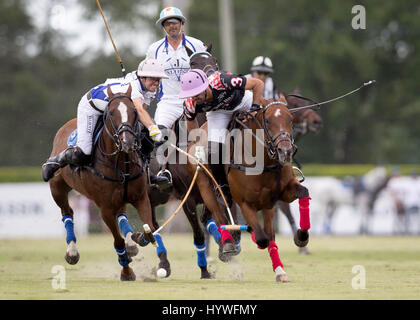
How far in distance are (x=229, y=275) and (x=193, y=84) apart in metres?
2.69

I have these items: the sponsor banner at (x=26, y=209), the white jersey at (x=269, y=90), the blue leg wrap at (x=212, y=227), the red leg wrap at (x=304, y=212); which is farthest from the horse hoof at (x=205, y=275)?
the sponsor banner at (x=26, y=209)

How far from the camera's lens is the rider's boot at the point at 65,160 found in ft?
32.2

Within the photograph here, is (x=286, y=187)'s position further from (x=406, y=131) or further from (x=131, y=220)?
(x=406, y=131)

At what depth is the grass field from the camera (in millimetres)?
8109

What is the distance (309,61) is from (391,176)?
14116 millimetres

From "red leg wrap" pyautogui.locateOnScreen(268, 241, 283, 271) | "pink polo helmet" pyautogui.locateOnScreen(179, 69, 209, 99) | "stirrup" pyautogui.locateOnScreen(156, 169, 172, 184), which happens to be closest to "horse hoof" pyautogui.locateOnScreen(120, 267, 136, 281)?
"stirrup" pyautogui.locateOnScreen(156, 169, 172, 184)

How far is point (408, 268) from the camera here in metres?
11.2

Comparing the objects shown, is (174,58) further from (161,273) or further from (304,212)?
(304,212)

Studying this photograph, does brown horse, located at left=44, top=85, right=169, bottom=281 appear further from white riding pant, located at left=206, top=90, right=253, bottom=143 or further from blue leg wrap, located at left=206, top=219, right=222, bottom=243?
blue leg wrap, located at left=206, top=219, right=222, bottom=243

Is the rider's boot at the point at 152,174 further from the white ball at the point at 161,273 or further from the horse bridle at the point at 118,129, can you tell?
the white ball at the point at 161,273

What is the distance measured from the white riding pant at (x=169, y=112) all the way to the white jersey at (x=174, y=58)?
87 millimetres

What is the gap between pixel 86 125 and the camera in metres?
9.90
